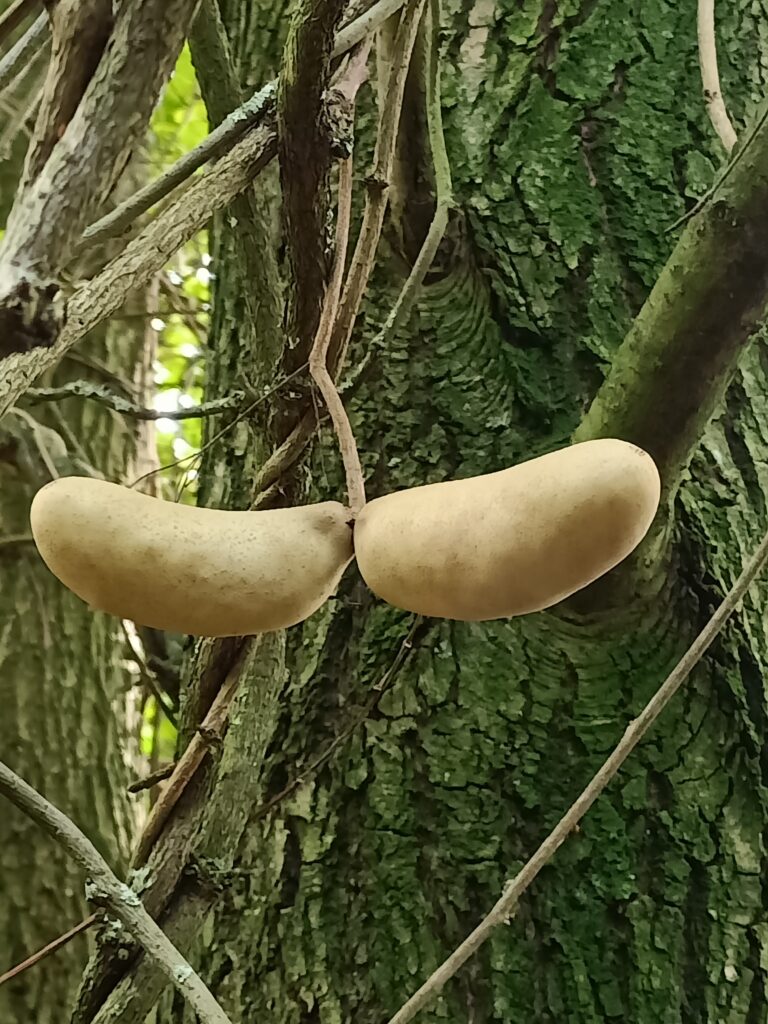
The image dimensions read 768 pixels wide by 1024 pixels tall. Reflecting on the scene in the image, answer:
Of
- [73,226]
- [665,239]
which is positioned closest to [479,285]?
[665,239]

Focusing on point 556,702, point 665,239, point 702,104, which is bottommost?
point 556,702

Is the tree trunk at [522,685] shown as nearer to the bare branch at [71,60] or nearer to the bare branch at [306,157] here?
the bare branch at [306,157]

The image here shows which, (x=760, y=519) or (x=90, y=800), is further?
(x=90, y=800)

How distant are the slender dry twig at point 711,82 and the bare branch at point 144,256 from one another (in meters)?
0.27

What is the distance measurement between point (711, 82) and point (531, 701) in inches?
15.8

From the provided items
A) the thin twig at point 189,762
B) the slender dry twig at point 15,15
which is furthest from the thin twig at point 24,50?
the thin twig at point 189,762

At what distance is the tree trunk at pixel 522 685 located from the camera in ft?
2.40

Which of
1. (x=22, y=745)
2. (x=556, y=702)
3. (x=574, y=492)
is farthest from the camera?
(x=22, y=745)

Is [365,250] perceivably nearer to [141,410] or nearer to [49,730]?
[141,410]

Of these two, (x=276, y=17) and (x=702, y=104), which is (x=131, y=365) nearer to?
(x=276, y=17)

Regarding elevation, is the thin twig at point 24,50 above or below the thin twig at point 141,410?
above

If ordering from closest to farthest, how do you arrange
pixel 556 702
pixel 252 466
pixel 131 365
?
1. pixel 556 702
2. pixel 252 466
3. pixel 131 365

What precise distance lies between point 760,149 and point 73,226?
0.35 m

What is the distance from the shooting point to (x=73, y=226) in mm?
368
